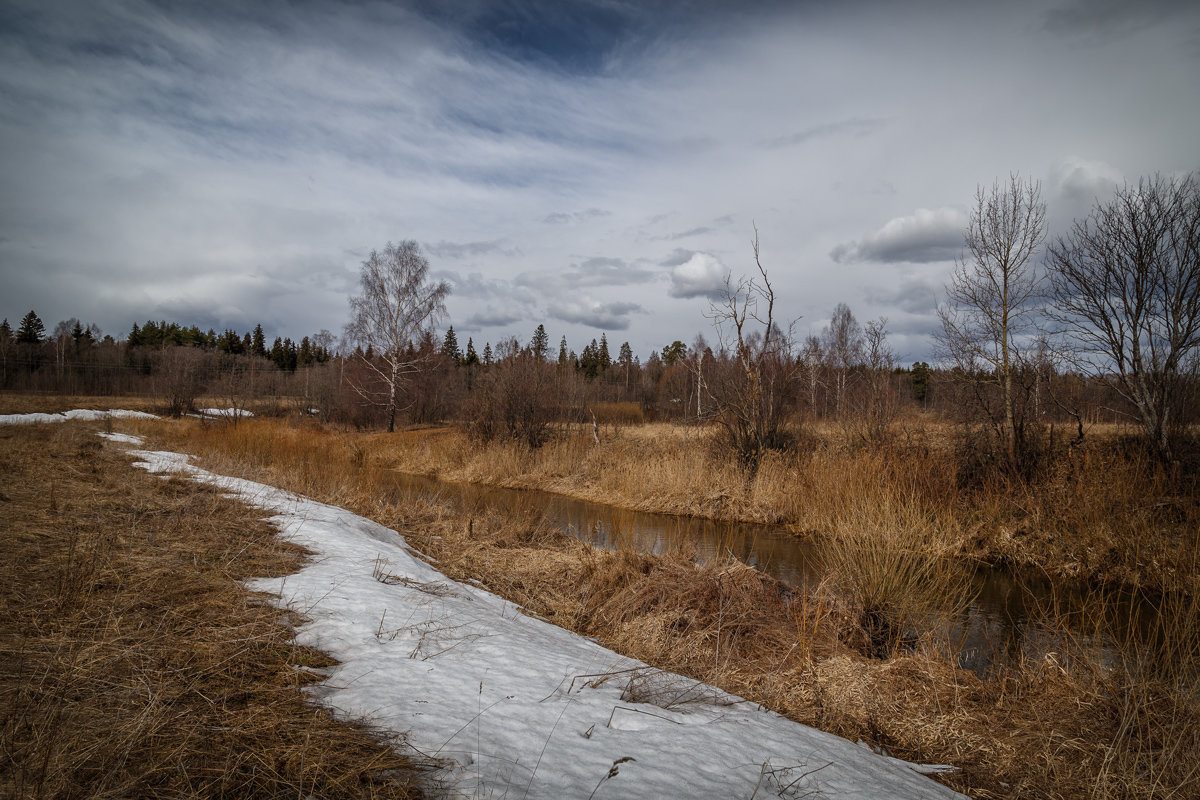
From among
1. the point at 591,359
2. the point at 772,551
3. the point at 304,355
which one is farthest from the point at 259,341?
the point at 772,551

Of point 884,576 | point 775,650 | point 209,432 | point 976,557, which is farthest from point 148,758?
point 209,432

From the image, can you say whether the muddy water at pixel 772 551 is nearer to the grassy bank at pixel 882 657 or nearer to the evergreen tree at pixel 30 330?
the grassy bank at pixel 882 657

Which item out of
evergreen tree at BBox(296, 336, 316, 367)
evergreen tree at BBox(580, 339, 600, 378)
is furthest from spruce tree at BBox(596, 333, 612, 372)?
evergreen tree at BBox(296, 336, 316, 367)

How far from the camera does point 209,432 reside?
52.9 feet

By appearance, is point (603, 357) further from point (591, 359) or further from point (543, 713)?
point (543, 713)

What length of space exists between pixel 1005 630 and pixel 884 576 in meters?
2.27

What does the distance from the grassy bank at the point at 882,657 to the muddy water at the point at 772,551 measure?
0.39m

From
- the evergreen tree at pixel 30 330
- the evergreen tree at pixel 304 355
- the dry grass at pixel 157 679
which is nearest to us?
the dry grass at pixel 157 679

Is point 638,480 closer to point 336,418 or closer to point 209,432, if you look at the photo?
point 209,432

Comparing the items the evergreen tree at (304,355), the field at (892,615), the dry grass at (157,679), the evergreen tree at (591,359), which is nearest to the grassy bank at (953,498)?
the field at (892,615)

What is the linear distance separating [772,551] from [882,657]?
4400 mm

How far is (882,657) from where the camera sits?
4.87m

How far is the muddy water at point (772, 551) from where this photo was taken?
5.59m

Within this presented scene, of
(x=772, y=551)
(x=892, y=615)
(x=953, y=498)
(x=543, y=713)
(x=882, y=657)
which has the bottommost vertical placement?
(x=772, y=551)
